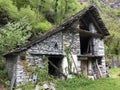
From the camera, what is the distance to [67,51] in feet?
61.5

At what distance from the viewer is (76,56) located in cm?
1938

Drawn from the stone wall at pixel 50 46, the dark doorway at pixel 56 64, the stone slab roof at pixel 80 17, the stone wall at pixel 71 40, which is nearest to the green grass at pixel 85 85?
the dark doorway at pixel 56 64

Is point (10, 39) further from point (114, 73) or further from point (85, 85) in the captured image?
point (114, 73)

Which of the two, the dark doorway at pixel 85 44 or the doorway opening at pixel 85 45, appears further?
the dark doorway at pixel 85 44

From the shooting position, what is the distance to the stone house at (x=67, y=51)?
16.9 m

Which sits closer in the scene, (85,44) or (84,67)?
(84,67)

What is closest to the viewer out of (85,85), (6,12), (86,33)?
(85,85)

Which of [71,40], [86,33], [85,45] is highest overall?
[86,33]

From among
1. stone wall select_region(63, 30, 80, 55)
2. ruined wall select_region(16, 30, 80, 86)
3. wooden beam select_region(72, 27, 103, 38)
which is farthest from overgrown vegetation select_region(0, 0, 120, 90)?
wooden beam select_region(72, 27, 103, 38)

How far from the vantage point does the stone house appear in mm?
16906

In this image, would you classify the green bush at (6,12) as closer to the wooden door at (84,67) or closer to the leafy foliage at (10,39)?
the leafy foliage at (10,39)

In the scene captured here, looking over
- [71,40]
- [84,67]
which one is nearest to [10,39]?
[71,40]

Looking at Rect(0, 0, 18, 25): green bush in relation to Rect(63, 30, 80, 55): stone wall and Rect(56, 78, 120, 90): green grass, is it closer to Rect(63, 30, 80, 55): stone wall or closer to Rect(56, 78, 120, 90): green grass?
Rect(63, 30, 80, 55): stone wall

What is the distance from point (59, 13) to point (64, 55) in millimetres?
21955
